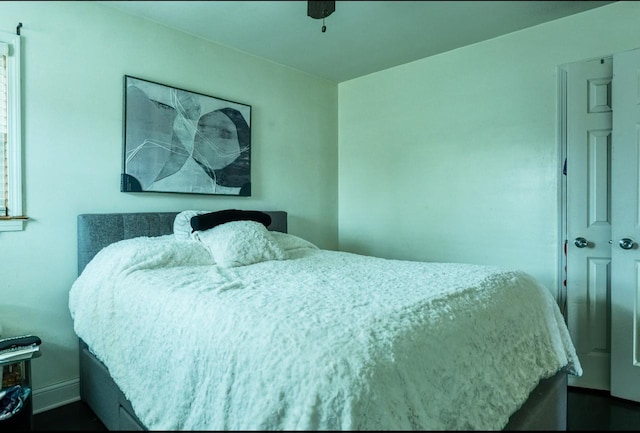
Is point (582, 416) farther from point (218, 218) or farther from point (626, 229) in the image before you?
point (218, 218)

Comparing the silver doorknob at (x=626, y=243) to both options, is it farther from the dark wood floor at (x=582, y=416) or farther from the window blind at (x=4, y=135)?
the window blind at (x=4, y=135)

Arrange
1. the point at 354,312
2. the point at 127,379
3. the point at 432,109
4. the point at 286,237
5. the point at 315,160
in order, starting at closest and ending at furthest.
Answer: the point at 354,312, the point at 127,379, the point at 286,237, the point at 432,109, the point at 315,160

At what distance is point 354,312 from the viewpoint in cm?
109

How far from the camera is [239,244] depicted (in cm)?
204

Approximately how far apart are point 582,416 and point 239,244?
2.05 metres

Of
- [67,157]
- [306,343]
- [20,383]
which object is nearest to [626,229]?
[306,343]

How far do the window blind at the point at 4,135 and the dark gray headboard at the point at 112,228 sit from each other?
33 cm

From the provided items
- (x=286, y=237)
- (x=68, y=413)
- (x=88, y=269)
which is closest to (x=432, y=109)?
(x=286, y=237)

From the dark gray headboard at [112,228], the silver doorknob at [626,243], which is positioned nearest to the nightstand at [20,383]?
the dark gray headboard at [112,228]

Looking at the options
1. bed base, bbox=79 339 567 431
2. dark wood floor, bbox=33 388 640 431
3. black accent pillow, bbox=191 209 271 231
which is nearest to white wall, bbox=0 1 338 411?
dark wood floor, bbox=33 388 640 431

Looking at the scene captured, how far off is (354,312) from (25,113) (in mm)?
1966

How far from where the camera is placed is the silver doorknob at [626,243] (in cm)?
210

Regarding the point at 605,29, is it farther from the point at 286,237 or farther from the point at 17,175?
the point at 17,175

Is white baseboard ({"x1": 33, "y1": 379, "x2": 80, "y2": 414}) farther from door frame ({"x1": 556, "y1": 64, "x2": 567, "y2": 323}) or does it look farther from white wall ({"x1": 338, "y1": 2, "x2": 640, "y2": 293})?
door frame ({"x1": 556, "y1": 64, "x2": 567, "y2": 323})
